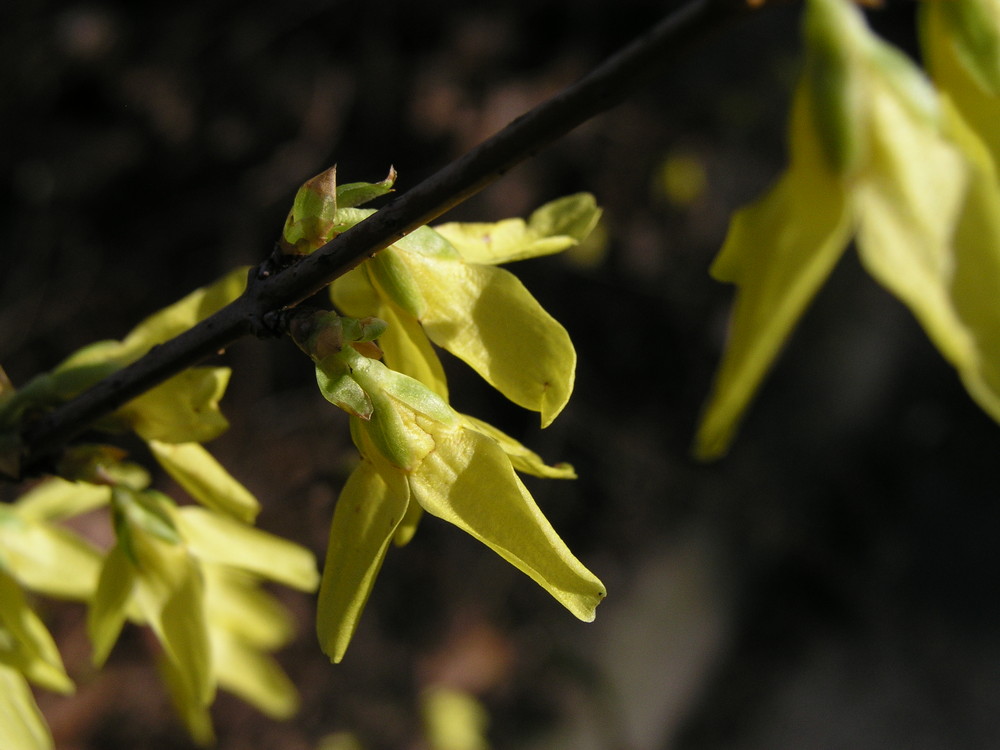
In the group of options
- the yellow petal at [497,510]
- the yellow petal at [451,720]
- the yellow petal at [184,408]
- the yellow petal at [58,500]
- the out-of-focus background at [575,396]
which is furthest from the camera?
the yellow petal at [451,720]

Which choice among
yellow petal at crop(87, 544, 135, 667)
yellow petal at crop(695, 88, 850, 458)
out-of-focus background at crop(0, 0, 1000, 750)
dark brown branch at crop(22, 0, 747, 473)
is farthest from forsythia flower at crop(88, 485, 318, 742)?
out-of-focus background at crop(0, 0, 1000, 750)

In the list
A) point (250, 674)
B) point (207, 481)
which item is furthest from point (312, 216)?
point (250, 674)

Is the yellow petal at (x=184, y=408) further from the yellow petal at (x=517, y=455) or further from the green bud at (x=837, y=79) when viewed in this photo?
the green bud at (x=837, y=79)

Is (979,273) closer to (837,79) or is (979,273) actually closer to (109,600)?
(837,79)

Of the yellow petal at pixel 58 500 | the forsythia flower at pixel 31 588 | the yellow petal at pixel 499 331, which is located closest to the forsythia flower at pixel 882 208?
the yellow petal at pixel 499 331

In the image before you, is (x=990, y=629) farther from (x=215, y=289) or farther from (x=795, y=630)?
(x=215, y=289)

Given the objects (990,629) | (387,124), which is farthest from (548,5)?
(990,629)
